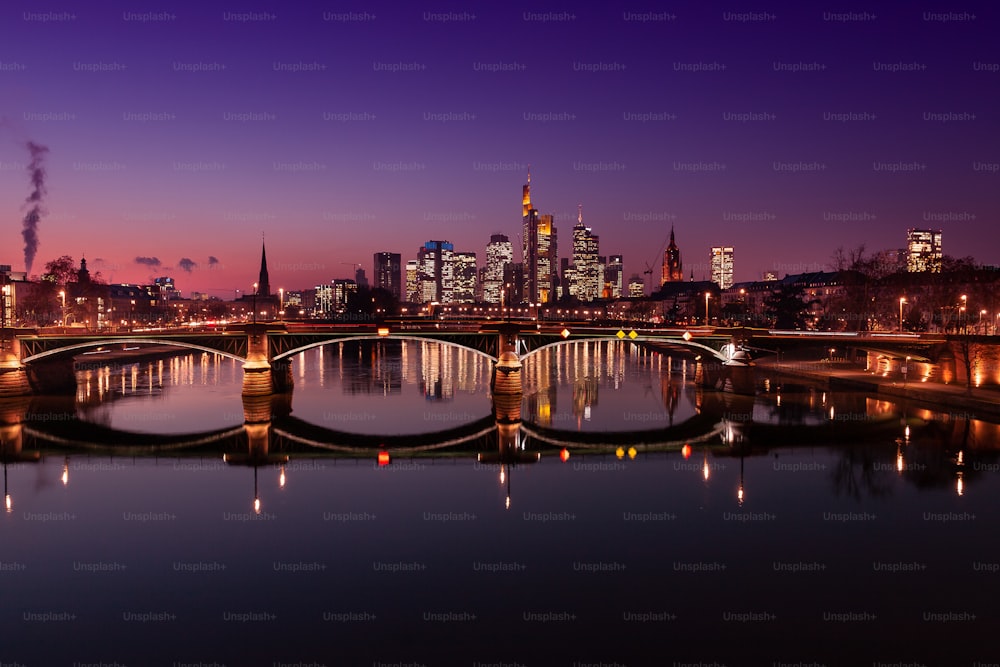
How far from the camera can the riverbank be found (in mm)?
55312

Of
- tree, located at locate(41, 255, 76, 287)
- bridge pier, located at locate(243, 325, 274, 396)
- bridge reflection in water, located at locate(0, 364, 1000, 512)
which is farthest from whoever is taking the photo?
tree, located at locate(41, 255, 76, 287)

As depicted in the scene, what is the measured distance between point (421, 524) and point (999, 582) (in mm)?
24092

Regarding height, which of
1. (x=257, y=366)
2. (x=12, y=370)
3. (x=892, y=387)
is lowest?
(x=892, y=387)

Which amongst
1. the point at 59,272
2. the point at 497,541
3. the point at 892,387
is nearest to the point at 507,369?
the point at 892,387

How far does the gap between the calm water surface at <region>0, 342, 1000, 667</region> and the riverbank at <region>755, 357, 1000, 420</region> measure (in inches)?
80.5

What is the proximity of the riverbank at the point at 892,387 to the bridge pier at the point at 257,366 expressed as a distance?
2593 inches

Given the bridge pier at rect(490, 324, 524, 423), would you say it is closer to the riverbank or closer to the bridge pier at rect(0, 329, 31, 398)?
the riverbank

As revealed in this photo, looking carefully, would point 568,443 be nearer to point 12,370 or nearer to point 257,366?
point 257,366

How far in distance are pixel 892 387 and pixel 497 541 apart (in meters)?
55.6

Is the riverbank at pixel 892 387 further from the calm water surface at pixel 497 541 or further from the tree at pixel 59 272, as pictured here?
the tree at pixel 59 272

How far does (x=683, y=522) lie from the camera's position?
32.3 meters

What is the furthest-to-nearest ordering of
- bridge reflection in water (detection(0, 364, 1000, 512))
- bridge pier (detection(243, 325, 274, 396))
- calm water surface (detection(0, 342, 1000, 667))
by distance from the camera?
bridge pier (detection(243, 325, 274, 396)) < bridge reflection in water (detection(0, 364, 1000, 512)) < calm water surface (detection(0, 342, 1000, 667))

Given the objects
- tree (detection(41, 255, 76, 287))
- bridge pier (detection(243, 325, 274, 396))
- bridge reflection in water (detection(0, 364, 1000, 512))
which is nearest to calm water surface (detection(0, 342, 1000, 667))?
bridge reflection in water (detection(0, 364, 1000, 512))

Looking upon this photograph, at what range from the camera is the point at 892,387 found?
6712 cm
